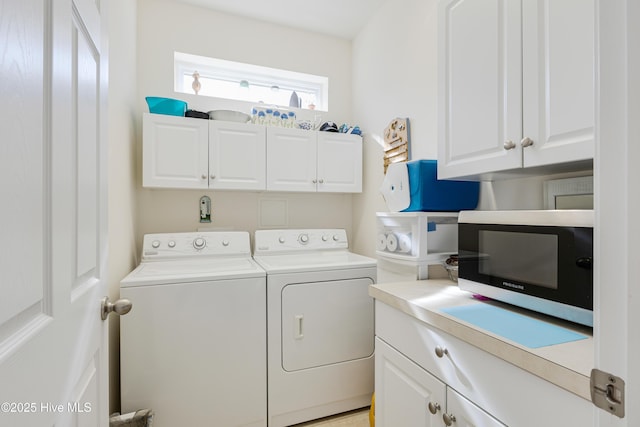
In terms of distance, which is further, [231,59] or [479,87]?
[231,59]

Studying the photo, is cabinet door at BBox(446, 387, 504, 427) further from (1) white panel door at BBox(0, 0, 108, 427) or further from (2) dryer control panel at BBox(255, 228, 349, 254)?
(2) dryer control panel at BBox(255, 228, 349, 254)

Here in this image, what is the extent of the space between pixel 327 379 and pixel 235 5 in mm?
2938

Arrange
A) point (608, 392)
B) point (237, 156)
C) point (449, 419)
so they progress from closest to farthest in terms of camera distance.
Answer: point (608, 392) < point (449, 419) < point (237, 156)

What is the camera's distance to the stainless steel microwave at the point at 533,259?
0.79 meters

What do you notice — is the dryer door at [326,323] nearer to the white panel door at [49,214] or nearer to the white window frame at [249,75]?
the white panel door at [49,214]

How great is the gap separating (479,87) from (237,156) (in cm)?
166

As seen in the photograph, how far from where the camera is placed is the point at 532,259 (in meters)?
0.93

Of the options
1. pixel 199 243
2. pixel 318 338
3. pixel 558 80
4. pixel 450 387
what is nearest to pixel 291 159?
pixel 199 243

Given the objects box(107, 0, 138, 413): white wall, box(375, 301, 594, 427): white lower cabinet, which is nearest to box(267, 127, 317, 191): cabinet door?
box(107, 0, 138, 413): white wall

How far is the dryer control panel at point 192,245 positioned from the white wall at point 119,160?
0.13m

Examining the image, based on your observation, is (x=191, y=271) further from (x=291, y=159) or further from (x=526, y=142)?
(x=526, y=142)

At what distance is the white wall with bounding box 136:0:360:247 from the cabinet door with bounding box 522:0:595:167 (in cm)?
196

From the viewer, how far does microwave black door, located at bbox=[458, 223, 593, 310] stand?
0.79m

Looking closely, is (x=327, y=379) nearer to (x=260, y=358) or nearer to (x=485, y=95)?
(x=260, y=358)
